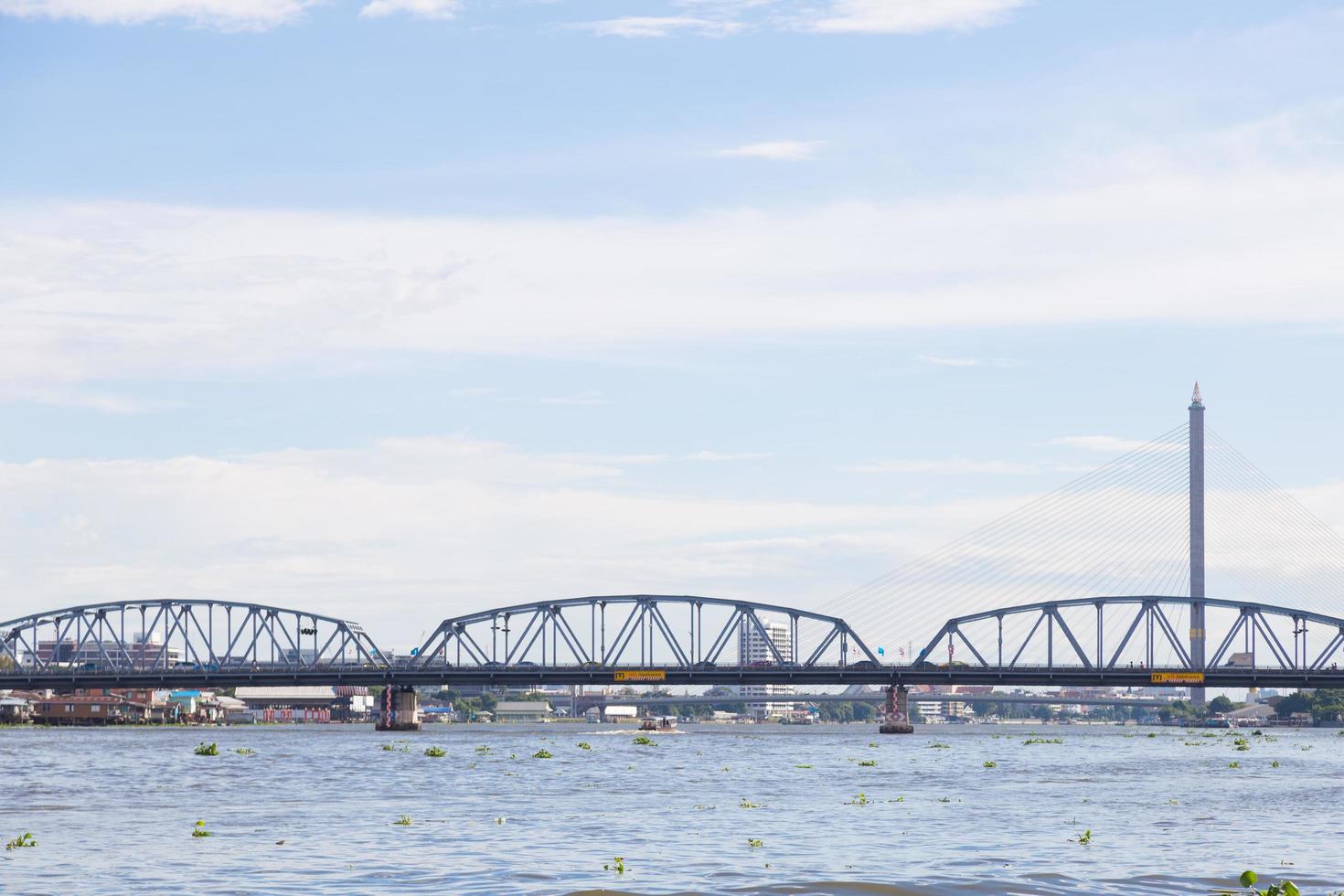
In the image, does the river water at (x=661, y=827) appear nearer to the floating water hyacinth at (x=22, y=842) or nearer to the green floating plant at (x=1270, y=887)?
the floating water hyacinth at (x=22, y=842)

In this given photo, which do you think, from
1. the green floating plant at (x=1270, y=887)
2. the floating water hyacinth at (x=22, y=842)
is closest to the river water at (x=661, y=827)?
the floating water hyacinth at (x=22, y=842)

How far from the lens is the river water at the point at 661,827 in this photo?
129 feet

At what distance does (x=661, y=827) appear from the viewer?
53125 millimetres

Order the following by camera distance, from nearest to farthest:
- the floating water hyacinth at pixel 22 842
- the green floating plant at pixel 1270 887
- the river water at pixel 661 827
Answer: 1. the green floating plant at pixel 1270 887
2. the river water at pixel 661 827
3. the floating water hyacinth at pixel 22 842

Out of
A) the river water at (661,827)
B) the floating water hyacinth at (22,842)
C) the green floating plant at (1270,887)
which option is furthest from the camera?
the floating water hyacinth at (22,842)

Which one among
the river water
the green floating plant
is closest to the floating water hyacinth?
the river water

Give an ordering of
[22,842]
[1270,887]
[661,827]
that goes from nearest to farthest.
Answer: [1270,887] < [22,842] < [661,827]

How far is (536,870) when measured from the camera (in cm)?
4094

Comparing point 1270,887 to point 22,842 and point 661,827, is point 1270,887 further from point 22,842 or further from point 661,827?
point 22,842

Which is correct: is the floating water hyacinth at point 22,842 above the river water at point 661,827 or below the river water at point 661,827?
above

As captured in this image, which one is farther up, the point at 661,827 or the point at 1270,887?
the point at 1270,887

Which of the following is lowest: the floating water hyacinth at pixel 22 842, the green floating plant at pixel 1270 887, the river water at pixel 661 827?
the river water at pixel 661 827

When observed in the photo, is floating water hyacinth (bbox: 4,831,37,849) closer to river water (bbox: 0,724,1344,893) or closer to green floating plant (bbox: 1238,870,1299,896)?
river water (bbox: 0,724,1344,893)

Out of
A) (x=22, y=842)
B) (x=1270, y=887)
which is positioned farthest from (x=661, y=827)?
(x=1270, y=887)
